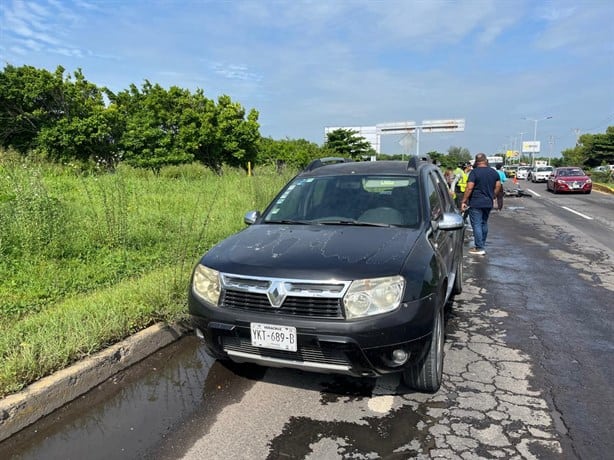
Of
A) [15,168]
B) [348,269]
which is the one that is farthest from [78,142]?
[348,269]

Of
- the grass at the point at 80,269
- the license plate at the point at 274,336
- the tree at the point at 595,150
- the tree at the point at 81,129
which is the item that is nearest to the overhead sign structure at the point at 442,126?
the tree at the point at 595,150

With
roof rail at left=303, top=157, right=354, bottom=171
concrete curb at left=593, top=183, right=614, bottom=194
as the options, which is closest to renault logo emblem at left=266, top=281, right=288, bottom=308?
roof rail at left=303, top=157, right=354, bottom=171

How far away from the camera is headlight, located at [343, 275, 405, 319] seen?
2.81 m

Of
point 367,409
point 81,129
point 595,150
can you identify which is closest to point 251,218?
point 367,409

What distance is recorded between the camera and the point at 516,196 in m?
24.2

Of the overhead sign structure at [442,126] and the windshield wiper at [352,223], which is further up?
the overhead sign structure at [442,126]

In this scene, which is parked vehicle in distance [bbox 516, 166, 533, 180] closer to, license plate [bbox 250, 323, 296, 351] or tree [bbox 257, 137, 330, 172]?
tree [bbox 257, 137, 330, 172]

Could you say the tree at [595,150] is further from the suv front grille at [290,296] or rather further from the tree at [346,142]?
the suv front grille at [290,296]

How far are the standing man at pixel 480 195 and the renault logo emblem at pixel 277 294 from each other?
21.4ft

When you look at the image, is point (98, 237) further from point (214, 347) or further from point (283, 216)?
point (214, 347)

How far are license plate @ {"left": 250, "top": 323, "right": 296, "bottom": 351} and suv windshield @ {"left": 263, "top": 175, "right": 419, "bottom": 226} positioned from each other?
131cm

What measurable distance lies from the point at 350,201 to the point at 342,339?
5.57 feet

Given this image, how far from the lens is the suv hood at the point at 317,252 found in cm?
290

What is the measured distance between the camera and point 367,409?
3.18 m
